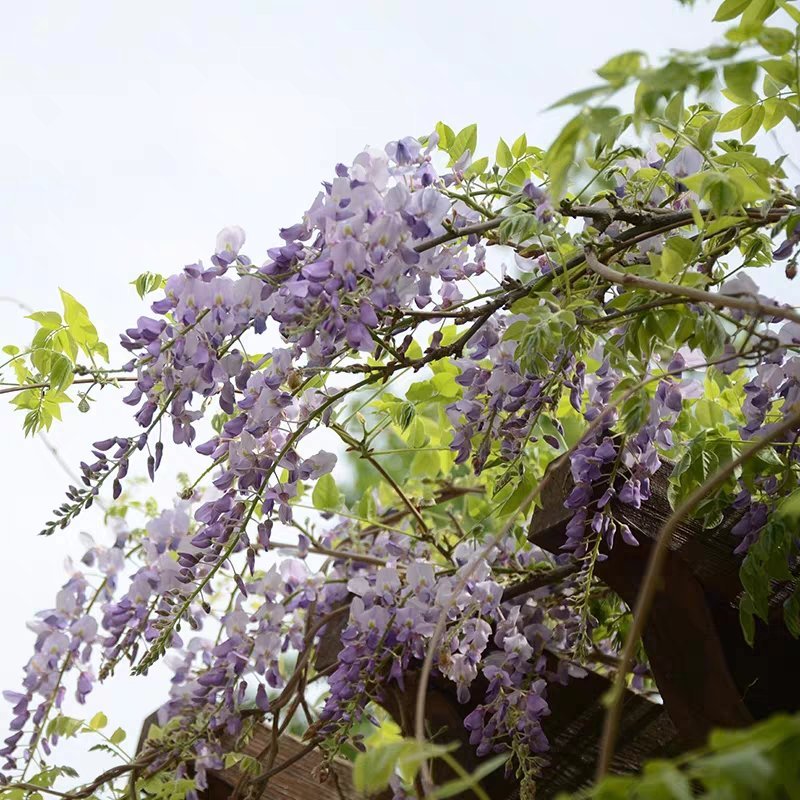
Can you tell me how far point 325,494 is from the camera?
1.52 meters

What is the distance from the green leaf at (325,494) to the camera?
1.52 metres

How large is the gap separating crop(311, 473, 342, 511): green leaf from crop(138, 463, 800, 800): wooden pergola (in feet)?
0.98

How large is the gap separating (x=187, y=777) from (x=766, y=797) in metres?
1.16

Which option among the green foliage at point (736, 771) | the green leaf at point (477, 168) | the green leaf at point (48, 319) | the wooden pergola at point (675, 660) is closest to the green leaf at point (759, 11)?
the green leaf at point (477, 168)

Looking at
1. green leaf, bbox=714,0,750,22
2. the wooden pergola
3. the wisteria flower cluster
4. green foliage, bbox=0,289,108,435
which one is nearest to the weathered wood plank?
the wisteria flower cluster

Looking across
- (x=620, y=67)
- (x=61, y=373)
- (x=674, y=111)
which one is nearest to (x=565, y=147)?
(x=620, y=67)

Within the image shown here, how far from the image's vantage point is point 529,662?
4.37ft

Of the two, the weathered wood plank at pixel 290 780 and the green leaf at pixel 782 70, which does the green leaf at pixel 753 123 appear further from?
the weathered wood plank at pixel 290 780

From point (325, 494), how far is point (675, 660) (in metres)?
0.54

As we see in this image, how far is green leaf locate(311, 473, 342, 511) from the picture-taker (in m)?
1.52

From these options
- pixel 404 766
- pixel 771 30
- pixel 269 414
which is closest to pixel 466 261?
pixel 269 414

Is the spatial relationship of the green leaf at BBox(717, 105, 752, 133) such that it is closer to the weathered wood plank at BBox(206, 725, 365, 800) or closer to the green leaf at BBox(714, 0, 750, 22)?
the green leaf at BBox(714, 0, 750, 22)

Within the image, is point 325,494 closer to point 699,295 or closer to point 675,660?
point 675,660

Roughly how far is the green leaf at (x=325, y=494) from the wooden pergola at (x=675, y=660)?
0.30m
